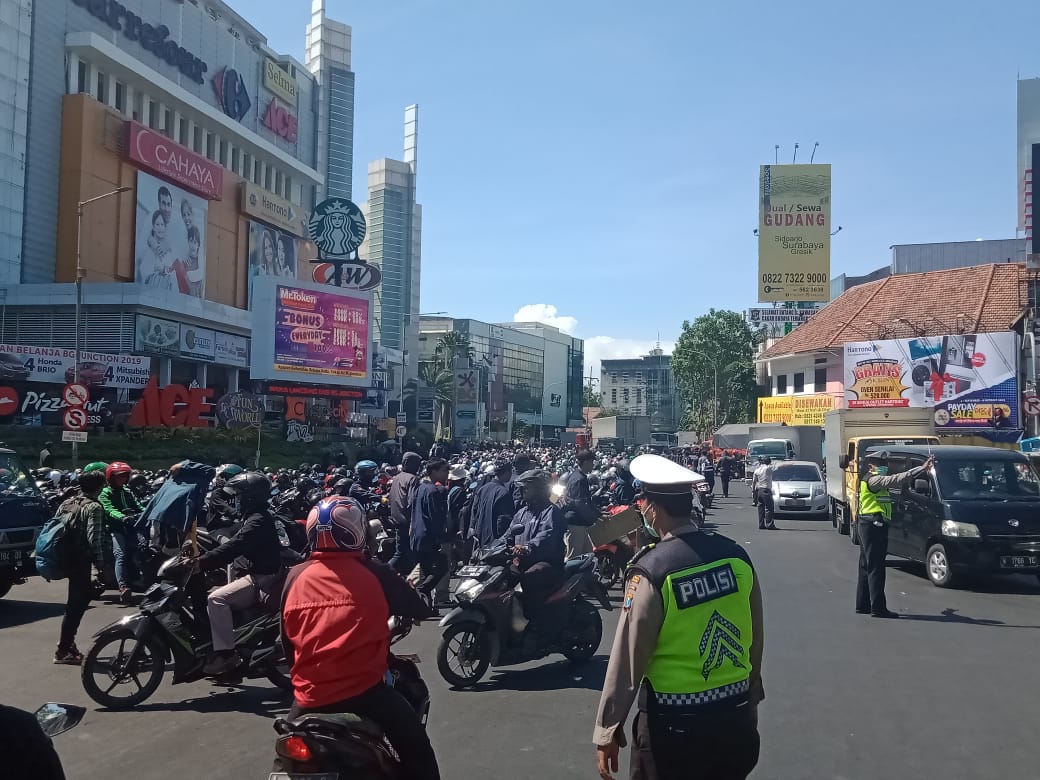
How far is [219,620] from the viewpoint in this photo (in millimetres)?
5828

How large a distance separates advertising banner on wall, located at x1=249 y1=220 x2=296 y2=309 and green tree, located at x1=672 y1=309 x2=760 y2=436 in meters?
31.3

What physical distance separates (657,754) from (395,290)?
99.8 metres

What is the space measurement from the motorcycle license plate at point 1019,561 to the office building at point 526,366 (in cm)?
8551

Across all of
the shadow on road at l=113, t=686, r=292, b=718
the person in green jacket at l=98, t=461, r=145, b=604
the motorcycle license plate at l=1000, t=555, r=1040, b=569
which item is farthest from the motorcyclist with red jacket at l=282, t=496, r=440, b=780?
the motorcycle license plate at l=1000, t=555, r=1040, b=569

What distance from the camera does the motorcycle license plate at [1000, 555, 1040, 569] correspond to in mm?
10716

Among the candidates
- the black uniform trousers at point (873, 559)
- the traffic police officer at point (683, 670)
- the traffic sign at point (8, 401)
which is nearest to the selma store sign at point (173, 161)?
the traffic sign at point (8, 401)

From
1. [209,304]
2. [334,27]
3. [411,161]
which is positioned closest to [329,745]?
[209,304]

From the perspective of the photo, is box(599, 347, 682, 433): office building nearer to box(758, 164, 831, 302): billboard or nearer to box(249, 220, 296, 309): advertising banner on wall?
box(249, 220, 296, 309): advertising banner on wall

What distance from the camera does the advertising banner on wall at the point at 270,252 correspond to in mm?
55500

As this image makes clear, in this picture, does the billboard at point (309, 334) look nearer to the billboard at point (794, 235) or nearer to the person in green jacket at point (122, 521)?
the billboard at point (794, 235)

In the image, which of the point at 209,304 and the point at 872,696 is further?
the point at 209,304

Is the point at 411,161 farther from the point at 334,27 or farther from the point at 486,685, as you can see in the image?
the point at 486,685

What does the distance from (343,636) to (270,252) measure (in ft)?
187

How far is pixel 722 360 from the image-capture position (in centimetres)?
7131
